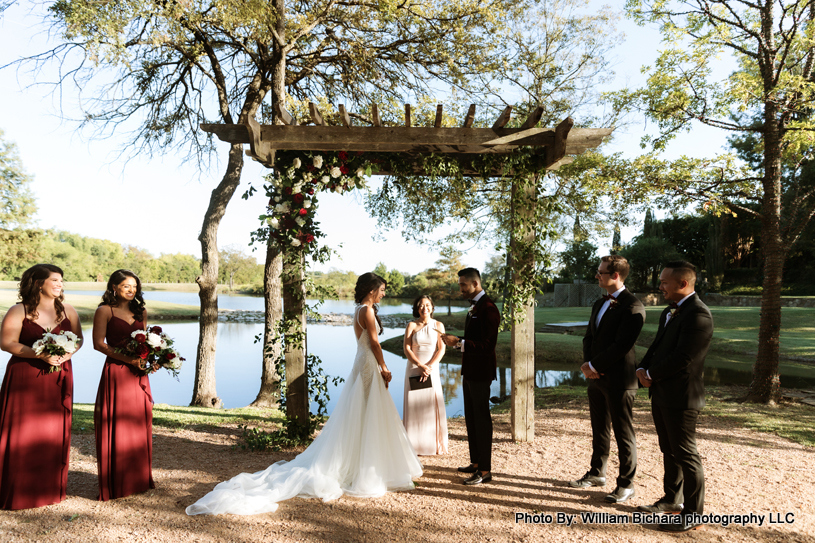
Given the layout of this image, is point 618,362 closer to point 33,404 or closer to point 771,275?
point 33,404

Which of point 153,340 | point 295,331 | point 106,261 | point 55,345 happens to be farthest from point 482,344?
point 106,261

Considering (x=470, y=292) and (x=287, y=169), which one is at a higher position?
(x=287, y=169)

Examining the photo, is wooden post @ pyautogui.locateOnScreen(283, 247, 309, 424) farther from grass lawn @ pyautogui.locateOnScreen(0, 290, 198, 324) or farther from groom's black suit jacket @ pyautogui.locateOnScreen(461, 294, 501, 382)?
grass lawn @ pyautogui.locateOnScreen(0, 290, 198, 324)

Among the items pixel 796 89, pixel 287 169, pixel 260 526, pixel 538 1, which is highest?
pixel 538 1

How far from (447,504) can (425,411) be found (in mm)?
1568

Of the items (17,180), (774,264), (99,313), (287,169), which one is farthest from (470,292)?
(17,180)

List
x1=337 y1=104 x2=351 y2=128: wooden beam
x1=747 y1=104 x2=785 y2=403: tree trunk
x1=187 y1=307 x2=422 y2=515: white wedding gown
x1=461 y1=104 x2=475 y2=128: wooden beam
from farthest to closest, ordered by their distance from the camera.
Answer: x1=747 y1=104 x2=785 y2=403: tree trunk
x1=461 y1=104 x2=475 y2=128: wooden beam
x1=337 y1=104 x2=351 y2=128: wooden beam
x1=187 y1=307 x2=422 y2=515: white wedding gown

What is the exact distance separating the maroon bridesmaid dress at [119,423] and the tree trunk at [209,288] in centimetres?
525

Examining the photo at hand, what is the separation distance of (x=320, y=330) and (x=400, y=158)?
78.6ft

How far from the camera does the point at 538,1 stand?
11.6 m

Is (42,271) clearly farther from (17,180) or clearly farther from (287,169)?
(17,180)

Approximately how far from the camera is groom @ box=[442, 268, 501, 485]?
4.38 meters

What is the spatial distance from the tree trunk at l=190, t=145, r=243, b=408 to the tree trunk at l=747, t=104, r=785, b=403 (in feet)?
31.9

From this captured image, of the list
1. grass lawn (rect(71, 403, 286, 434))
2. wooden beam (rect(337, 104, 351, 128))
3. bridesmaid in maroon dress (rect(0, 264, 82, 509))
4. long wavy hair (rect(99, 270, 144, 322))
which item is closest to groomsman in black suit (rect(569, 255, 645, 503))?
wooden beam (rect(337, 104, 351, 128))
